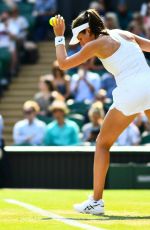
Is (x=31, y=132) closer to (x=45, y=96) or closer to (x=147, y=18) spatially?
(x=45, y=96)

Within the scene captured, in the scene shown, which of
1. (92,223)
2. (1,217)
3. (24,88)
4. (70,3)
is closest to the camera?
(92,223)

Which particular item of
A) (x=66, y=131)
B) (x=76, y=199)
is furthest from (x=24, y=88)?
(x=76, y=199)

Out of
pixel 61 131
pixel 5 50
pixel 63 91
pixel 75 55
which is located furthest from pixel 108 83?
pixel 75 55

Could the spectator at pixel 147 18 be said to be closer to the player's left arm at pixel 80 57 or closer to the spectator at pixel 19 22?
the spectator at pixel 19 22

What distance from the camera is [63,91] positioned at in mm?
18078

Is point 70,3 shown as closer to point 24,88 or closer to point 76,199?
point 24,88

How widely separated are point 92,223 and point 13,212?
1332 millimetres

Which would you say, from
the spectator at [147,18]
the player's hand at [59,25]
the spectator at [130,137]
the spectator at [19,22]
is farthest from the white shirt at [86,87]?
the player's hand at [59,25]

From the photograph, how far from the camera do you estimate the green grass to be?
7.84 metres

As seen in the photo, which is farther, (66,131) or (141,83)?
(66,131)

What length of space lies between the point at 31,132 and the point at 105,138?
25.1 feet

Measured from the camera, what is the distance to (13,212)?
9109mm

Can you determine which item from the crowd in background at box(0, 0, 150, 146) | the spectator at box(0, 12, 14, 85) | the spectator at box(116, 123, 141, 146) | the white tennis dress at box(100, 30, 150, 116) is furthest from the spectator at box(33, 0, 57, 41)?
the white tennis dress at box(100, 30, 150, 116)

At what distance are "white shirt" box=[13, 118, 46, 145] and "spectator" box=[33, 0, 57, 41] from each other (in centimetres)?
631
